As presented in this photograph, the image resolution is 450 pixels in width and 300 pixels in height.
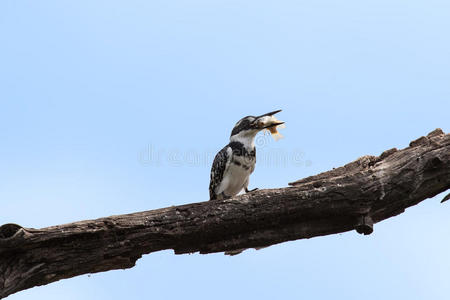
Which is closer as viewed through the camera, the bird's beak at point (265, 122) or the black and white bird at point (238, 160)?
the black and white bird at point (238, 160)

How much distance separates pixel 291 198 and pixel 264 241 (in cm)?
55

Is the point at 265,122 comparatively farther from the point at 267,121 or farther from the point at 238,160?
the point at 238,160

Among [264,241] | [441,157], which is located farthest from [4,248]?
[441,157]

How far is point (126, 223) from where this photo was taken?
22.9 ft

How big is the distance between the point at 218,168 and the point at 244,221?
4.27 ft

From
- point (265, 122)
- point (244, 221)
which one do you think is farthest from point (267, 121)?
point (244, 221)

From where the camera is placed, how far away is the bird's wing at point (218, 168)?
837 centimetres

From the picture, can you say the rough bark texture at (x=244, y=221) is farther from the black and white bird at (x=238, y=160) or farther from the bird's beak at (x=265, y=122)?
the bird's beak at (x=265, y=122)

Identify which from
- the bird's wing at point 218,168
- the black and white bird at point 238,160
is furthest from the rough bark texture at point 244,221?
the bird's wing at point 218,168

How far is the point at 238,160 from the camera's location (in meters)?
8.29

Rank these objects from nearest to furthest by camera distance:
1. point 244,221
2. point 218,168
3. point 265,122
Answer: point 244,221 < point 218,168 < point 265,122

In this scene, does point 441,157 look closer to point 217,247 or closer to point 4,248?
point 217,247

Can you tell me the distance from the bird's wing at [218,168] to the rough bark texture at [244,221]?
3.46ft

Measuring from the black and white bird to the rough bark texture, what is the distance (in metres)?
0.90
